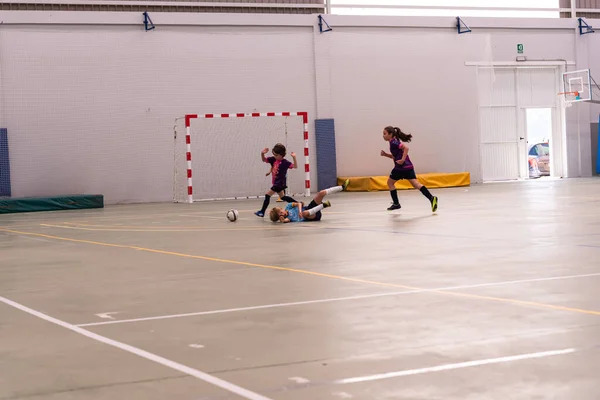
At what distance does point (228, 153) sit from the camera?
97.5ft

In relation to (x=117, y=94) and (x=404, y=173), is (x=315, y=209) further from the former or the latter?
(x=117, y=94)

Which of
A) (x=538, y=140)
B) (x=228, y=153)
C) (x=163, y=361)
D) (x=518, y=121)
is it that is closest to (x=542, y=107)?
(x=518, y=121)

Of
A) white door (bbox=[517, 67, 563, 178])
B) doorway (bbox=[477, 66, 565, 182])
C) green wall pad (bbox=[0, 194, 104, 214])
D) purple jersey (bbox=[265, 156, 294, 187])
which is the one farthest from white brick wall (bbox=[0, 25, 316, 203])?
purple jersey (bbox=[265, 156, 294, 187])

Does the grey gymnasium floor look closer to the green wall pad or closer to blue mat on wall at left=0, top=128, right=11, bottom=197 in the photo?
the green wall pad

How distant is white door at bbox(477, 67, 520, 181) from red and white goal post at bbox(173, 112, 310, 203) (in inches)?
300

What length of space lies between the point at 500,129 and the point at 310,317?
96.9ft

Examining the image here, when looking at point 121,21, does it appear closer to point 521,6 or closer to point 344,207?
point 344,207

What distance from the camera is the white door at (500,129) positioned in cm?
3412

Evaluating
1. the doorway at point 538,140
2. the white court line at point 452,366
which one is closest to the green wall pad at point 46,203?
the doorway at point 538,140

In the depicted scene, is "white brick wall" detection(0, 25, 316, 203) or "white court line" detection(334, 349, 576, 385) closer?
"white court line" detection(334, 349, 576, 385)

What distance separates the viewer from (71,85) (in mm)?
27938

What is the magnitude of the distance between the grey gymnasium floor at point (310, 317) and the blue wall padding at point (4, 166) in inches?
586

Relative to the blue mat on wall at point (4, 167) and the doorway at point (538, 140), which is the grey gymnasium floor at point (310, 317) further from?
the doorway at point (538, 140)

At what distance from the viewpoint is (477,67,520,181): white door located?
3412cm
